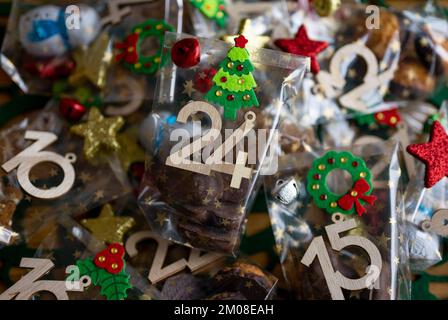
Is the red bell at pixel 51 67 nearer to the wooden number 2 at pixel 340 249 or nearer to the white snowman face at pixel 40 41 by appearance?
the white snowman face at pixel 40 41

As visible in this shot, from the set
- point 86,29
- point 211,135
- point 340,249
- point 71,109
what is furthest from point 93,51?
point 340,249

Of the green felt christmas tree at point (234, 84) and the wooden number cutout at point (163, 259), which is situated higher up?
the green felt christmas tree at point (234, 84)

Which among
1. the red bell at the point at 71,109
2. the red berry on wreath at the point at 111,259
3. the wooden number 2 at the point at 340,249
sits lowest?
the red berry on wreath at the point at 111,259

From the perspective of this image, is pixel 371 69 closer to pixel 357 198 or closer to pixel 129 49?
pixel 357 198

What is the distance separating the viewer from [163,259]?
1.15m

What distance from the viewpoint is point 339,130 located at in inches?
51.4

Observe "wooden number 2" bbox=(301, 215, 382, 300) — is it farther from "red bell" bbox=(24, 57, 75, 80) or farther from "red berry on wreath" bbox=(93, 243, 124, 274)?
"red bell" bbox=(24, 57, 75, 80)

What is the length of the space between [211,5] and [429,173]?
2.08 ft

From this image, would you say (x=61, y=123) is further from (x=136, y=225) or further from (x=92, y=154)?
(x=136, y=225)

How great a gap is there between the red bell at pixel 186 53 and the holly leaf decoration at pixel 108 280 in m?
0.45

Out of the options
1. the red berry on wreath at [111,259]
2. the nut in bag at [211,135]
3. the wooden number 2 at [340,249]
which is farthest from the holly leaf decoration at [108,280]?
the wooden number 2 at [340,249]

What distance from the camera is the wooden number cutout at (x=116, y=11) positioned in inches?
51.6

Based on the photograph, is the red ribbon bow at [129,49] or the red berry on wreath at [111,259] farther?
the red ribbon bow at [129,49]

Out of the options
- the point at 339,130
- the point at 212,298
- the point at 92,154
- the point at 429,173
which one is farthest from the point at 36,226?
the point at 429,173
